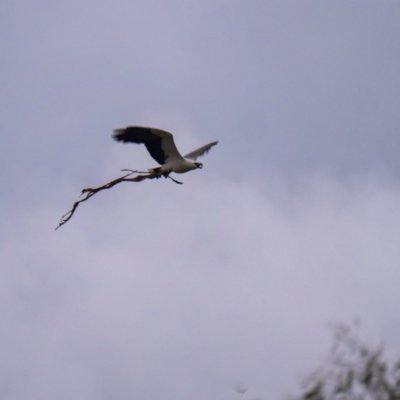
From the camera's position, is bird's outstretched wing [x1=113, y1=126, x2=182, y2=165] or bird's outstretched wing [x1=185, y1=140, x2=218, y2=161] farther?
bird's outstretched wing [x1=185, y1=140, x2=218, y2=161]

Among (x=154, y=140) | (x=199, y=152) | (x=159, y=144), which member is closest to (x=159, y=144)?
(x=159, y=144)

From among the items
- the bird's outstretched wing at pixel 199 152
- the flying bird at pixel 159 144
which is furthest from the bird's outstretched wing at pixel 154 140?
the bird's outstretched wing at pixel 199 152

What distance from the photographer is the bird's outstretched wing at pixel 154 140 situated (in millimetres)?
16156

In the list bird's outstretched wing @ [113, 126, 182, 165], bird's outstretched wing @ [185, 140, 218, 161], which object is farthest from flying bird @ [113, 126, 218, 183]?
bird's outstretched wing @ [185, 140, 218, 161]

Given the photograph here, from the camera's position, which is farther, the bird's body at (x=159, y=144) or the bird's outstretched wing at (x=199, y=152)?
the bird's outstretched wing at (x=199, y=152)

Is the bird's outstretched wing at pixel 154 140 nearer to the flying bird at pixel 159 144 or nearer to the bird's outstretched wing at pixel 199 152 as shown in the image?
the flying bird at pixel 159 144

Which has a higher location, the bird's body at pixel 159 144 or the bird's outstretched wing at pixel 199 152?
the bird's outstretched wing at pixel 199 152

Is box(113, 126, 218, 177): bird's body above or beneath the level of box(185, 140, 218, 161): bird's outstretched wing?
beneath

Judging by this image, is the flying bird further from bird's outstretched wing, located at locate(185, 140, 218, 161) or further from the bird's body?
bird's outstretched wing, located at locate(185, 140, 218, 161)

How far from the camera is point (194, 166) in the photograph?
1675 centimetres

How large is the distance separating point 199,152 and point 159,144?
6.90 ft

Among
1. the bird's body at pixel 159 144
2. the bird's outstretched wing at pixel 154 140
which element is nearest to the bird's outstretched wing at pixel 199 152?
the bird's body at pixel 159 144

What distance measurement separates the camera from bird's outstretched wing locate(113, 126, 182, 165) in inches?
636

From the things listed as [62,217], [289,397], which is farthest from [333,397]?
[62,217]
